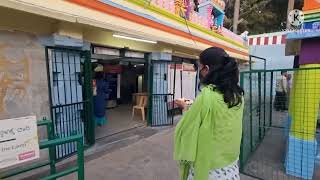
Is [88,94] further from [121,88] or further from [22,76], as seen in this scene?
[121,88]

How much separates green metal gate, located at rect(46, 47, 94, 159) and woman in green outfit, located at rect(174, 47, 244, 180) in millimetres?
3220

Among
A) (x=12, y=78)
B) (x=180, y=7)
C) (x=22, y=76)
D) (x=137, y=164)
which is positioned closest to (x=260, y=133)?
(x=137, y=164)

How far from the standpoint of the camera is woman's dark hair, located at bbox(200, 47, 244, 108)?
71.6 inches

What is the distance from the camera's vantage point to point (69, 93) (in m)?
4.91

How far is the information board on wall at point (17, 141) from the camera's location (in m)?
1.81

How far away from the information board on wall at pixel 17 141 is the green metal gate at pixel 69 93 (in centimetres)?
251

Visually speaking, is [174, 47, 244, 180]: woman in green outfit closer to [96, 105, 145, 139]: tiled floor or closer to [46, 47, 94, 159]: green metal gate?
[46, 47, 94, 159]: green metal gate

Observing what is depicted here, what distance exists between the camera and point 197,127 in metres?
1.76

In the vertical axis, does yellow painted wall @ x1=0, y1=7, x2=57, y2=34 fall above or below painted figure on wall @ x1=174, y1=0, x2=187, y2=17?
below

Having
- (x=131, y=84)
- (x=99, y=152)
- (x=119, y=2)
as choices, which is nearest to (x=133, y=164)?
(x=99, y=152)

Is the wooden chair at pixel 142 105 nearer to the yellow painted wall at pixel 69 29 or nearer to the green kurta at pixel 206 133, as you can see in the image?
the yellow painted wall at pixel 69 29

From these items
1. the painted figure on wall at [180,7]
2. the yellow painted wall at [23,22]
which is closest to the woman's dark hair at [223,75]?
the yellow painted wall at [23,22]

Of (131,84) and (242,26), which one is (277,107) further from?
(242,26)

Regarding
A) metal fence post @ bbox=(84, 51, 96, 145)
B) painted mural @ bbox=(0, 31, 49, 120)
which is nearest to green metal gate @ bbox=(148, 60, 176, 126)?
metal fence post @ bbox=(84, 51, 96, 145)
